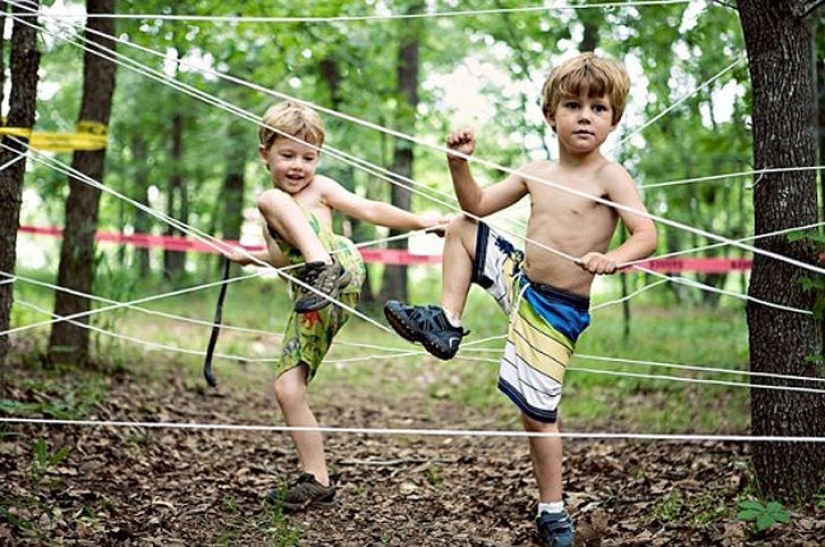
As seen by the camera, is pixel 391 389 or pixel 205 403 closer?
pixel 205 403

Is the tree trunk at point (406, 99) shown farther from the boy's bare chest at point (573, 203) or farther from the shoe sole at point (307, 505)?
the boy's bare chest at point (573, 203)

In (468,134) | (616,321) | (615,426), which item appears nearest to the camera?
(468,134)

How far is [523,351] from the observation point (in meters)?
3.00

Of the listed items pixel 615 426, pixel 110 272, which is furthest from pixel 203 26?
pixel 615 426

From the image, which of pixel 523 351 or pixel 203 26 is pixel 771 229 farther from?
pixel 203 26

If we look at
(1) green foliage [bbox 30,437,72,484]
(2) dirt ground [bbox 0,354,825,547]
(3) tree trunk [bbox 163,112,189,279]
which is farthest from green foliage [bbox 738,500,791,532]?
(3) tree trunk [bbox 163,112,189,279]

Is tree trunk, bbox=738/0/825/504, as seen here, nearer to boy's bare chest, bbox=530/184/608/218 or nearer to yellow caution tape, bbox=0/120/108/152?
boy's bare chest, bbox=530/184/608/218

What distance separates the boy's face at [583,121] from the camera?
2953 mm

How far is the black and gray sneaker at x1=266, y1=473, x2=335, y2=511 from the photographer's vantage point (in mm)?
3488

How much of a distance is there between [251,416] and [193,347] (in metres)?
2.51

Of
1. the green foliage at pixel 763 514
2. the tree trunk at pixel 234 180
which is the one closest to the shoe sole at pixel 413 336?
the green foliage at pixel 763 514

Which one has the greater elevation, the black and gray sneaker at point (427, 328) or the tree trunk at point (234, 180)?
the tree trunk at point (234, 180)

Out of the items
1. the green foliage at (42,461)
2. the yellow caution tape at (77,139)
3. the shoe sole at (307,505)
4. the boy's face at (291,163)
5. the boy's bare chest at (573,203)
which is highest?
the yellow caution tape at (77,139)

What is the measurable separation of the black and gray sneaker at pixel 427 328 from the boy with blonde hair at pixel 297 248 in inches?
Result: 19.9
